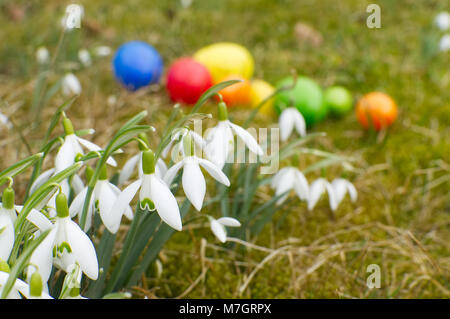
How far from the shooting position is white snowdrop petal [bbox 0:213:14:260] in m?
0.84

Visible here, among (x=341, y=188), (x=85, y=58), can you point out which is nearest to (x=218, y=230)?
(x=341, y=188)

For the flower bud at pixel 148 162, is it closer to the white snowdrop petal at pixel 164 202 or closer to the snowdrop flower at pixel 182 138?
the white snowdrop petal at pixel 164 202

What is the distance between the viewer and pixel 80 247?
85cm

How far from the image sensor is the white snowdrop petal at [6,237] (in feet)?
2.76

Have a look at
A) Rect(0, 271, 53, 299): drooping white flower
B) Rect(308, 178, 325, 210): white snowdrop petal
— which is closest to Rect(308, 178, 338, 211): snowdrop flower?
Rect(308, 178, 325, 210): white snowdrop petal

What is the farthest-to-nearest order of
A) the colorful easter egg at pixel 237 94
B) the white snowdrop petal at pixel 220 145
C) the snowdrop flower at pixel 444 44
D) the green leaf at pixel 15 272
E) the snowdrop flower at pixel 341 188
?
the snowdrop flower at pixel 444 44
the colorful easter egg at pixel 237 94
the snowdrop flower at pixel 341 188
the white snowdrop petal at pixel 220 145
the green leaf at pixel 15 272

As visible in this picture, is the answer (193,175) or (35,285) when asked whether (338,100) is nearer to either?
(193,175)

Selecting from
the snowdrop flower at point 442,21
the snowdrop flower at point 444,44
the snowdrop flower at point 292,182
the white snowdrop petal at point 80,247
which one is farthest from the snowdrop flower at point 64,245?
the snowdrop flower at point 442,21

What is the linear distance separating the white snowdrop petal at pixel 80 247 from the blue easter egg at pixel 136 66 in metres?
2.14

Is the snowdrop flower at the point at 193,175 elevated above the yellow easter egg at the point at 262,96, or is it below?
below

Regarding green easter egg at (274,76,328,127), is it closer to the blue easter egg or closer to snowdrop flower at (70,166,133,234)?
the blue easter egg

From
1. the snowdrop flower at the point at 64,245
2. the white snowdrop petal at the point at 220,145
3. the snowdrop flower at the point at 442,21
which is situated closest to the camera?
the snowdrop flower at the point at 64,245

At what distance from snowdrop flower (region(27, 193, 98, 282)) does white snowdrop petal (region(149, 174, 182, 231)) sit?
0.47 feet
